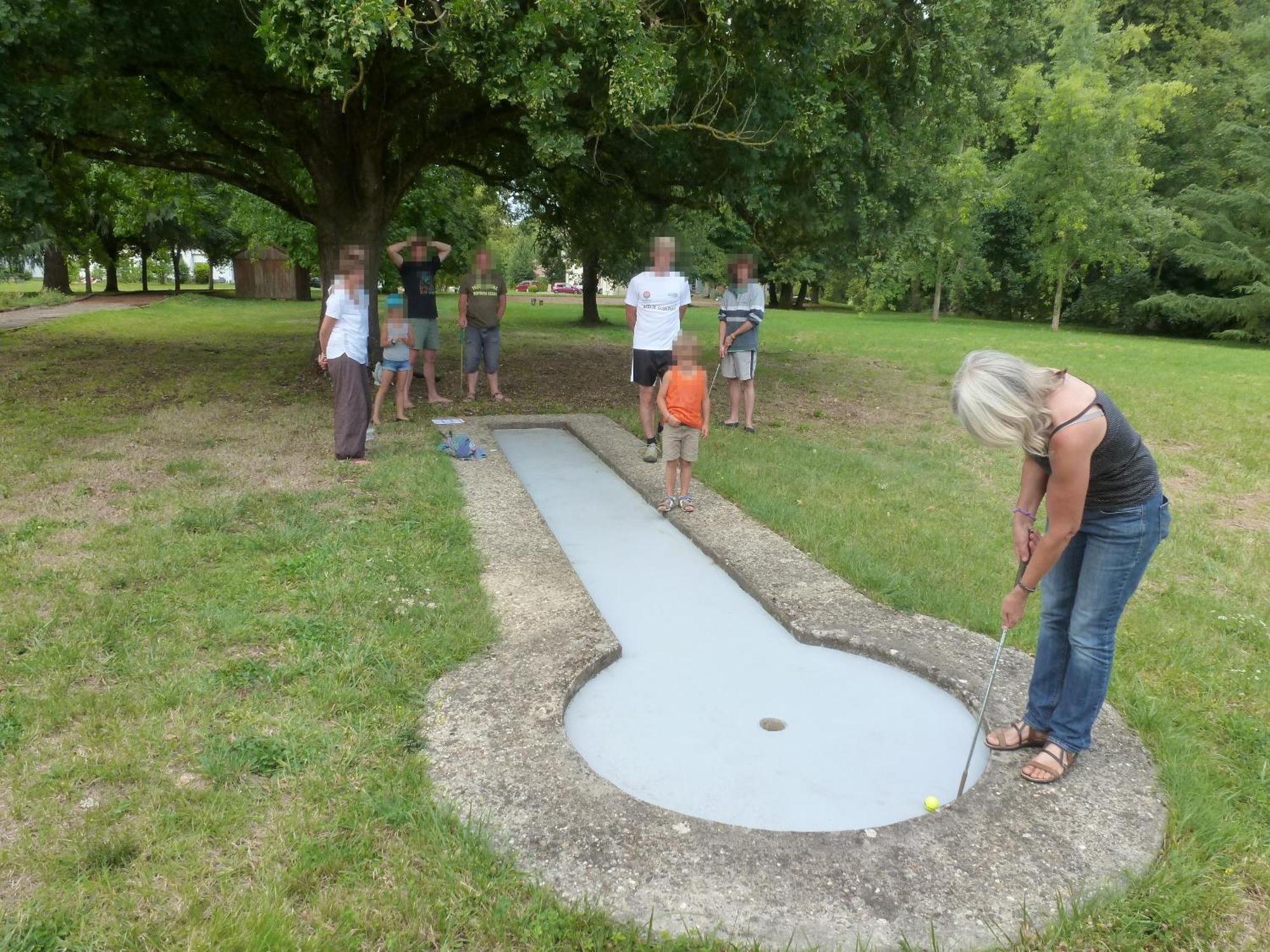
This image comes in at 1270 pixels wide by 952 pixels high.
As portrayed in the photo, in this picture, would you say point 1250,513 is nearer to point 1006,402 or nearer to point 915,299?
point 1006,402

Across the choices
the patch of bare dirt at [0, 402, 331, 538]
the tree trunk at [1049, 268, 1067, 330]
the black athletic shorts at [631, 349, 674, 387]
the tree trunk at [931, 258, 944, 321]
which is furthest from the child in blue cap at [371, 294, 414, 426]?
the tree trunk at [1049, 268, 1067, 330]

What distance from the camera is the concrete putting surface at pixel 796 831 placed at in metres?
2.42

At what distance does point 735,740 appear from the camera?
3430 millimetres

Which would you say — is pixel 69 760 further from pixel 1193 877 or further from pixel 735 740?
pixel 1193 877

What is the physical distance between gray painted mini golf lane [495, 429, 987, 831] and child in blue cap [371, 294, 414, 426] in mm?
4176

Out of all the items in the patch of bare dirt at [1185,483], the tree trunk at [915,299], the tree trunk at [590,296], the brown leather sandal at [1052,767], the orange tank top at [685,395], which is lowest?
the brown leather sandal at [1052,767]

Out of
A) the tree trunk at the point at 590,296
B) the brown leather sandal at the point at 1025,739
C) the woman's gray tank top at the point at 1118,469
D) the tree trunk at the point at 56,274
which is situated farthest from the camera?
the tree trunk at the point at 56,274

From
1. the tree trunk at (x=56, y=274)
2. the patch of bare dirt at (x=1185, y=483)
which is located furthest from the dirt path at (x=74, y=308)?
the patch of bare dirt at (x=1185, y=483)

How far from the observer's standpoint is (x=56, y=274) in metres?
31.6

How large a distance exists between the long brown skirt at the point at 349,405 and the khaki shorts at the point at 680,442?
272 cm

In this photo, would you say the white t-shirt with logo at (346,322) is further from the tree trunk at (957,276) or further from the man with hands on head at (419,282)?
the tree trunk at (957,276)

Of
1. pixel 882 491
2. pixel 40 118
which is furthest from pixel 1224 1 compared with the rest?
pixel 40 118

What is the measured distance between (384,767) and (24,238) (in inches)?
446

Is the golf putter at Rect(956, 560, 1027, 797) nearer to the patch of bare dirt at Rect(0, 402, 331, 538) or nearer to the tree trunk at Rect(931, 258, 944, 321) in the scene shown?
the patch of bare dirt at Rect(0, 402, 331, 538)
